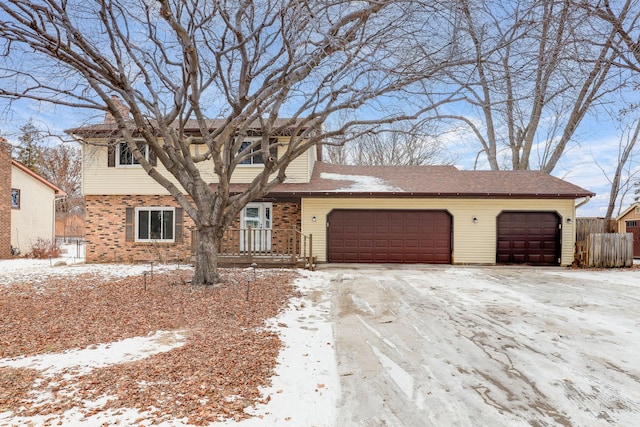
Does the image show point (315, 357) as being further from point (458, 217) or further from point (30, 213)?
point (30, 213)

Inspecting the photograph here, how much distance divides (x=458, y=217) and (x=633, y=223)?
12.8m

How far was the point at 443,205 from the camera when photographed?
11938 mm

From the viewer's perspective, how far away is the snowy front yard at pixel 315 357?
275cm

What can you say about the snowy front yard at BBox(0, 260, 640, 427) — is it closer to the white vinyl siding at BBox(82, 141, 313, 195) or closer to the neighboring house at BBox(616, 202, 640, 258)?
the white vinyl siding at BBox(82, 141, 313, 195)

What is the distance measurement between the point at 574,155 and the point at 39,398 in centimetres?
2323

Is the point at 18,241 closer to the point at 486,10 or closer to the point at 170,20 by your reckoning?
the point at 170,20

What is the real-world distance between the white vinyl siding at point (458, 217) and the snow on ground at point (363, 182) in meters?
0.39

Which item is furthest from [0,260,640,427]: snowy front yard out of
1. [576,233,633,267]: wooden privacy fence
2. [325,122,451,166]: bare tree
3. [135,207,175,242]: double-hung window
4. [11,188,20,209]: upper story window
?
[325,122,451,166]: bare tree

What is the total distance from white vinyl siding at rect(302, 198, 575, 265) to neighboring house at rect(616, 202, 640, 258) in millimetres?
10138

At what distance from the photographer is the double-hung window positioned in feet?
40.1

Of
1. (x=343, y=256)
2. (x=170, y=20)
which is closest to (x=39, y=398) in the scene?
(x=170, y=20)

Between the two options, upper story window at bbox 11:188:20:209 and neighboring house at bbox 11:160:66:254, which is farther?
neighboring house at bbox 11:160:66:254

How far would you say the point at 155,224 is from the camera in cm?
1226

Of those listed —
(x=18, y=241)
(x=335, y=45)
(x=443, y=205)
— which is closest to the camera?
(x=335, y=45)
